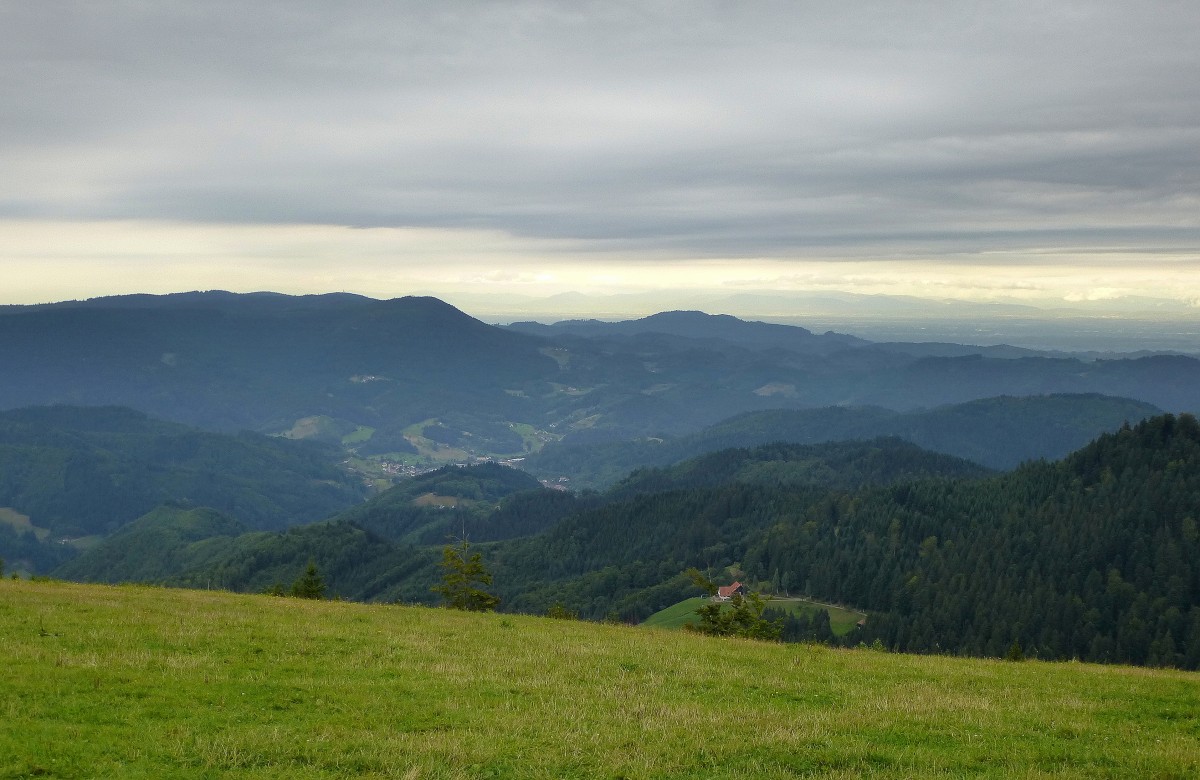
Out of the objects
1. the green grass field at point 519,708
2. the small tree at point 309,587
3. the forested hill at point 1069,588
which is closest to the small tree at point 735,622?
the green grass field at point 519,708

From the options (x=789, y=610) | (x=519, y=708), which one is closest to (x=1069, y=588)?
(x=789, y=610)

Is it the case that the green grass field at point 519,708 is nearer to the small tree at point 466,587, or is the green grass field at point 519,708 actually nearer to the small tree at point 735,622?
the small tree at point 466,587

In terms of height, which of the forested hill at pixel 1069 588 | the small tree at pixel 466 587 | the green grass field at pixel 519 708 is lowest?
the forested hill at pixel 1069 588

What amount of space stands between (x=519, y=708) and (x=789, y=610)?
170955mm

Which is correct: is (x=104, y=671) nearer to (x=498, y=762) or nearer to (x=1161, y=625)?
(x=498, y=762)

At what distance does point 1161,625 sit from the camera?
14338 cm

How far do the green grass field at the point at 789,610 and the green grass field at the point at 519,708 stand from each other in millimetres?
147773

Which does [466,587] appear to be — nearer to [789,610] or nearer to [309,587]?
[309,587]

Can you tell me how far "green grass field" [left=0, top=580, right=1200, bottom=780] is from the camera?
48.3ft

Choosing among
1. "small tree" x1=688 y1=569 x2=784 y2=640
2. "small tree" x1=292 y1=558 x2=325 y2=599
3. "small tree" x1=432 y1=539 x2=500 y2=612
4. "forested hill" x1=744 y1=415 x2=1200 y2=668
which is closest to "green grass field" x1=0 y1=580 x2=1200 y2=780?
"small tree" x1=432 y1=539 x2=500 y2=612

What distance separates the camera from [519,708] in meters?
18.4

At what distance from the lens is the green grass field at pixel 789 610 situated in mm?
172125

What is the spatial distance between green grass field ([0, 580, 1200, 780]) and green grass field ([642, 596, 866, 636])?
147773mm

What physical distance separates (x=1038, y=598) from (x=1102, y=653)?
2479 cm
